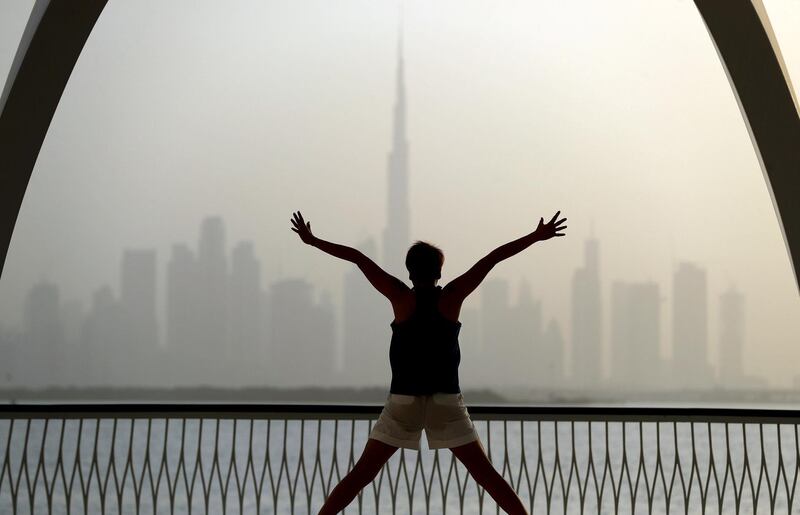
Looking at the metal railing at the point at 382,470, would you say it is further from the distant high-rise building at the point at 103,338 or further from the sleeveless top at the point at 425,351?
the distant high-rise building at the point at 103,338

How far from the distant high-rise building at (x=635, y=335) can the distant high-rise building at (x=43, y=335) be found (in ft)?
78.4

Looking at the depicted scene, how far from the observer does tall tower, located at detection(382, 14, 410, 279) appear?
4112 centimetres

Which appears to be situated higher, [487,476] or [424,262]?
[424,262]

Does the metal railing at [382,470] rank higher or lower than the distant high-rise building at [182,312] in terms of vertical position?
lower

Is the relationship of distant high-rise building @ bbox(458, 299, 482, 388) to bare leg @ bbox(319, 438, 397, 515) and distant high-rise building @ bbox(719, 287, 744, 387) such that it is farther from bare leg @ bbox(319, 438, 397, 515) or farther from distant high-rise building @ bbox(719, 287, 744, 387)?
bare leg @ bbox(319, 438, 397, 515)

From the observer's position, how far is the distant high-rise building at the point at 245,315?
144 feet

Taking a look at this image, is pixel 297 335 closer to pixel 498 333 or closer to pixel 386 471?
pixel 498 333

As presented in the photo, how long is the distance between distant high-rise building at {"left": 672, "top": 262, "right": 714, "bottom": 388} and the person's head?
39622 mm

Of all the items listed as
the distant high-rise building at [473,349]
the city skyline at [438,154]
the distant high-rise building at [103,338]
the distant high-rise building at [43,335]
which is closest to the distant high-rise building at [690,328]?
the city skyline at [438,154]

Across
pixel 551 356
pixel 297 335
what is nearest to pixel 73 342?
pixel 297 335

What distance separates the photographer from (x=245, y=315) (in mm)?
45906

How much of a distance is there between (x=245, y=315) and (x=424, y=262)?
138 feet

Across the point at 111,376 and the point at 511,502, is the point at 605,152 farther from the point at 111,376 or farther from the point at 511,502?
the point at 511,502

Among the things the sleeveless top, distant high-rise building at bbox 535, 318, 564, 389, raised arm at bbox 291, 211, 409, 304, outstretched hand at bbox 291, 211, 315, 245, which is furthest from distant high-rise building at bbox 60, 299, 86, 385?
the sleeveless top
